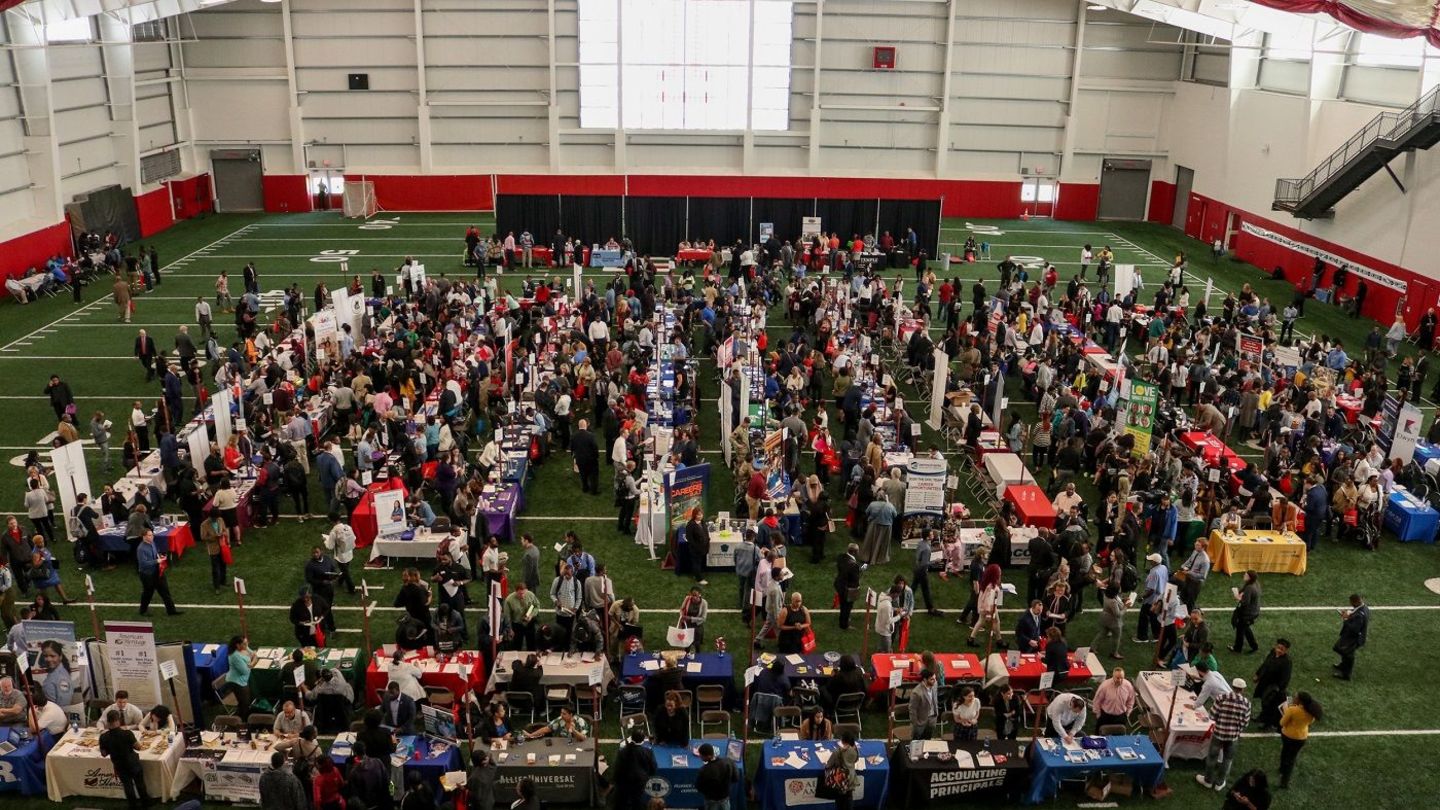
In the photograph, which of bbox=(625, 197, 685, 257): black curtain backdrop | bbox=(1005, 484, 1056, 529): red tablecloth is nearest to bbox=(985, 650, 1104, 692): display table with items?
bbox=(1005, 484, 1056, 529): red tablecloth

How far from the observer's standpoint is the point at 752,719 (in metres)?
13.5

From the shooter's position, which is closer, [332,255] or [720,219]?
[332,255]

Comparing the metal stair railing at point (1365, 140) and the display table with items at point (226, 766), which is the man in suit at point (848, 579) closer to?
the display table with items at point (226, 766)

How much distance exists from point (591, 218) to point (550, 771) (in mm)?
29141

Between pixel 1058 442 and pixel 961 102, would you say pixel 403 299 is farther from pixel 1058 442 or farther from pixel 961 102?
pixel 961 102

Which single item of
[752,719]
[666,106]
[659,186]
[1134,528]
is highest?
[666,106]

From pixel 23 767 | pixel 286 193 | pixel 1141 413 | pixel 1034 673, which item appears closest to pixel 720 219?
pixel 286 193

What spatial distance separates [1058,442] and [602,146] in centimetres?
2940

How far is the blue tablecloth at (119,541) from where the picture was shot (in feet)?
56.1

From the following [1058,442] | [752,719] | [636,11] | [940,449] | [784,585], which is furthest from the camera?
[636,11]

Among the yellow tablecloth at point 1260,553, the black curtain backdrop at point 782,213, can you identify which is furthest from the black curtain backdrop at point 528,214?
the yellow tablecloth at point 1260,553

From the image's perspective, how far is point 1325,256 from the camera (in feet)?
113

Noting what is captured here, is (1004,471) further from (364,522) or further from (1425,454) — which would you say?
(364,522)

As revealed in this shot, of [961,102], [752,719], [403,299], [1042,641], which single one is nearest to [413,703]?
[752,719]
